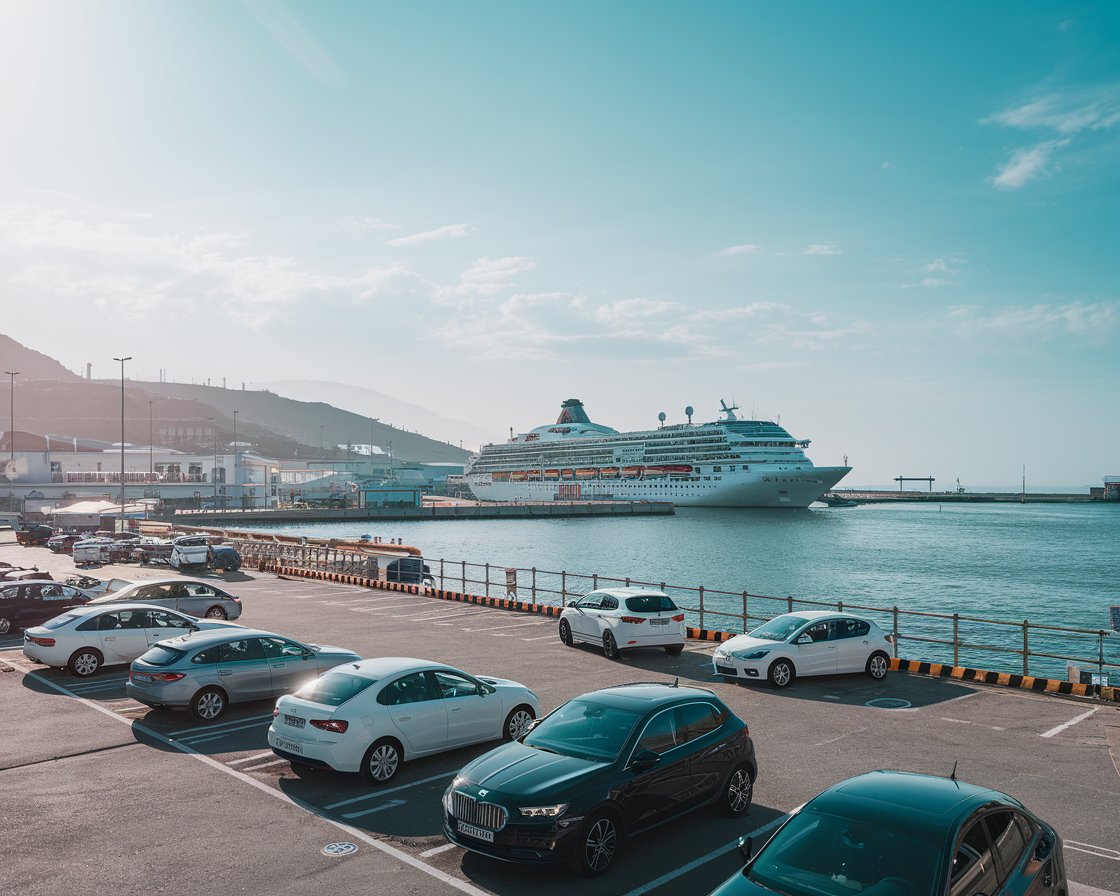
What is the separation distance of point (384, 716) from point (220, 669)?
4.59 metres

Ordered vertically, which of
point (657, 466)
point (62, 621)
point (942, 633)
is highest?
point (657, 466)

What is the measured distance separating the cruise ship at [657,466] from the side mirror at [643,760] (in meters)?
133

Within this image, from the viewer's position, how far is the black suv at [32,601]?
23.0m

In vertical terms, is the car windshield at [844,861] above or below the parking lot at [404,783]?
above

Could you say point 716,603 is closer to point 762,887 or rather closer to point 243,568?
point 243,568

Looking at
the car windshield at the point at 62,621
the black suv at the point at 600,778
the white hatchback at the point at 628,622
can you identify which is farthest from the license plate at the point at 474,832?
the car windshield at the point at 62,621

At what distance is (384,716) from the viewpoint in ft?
36.2

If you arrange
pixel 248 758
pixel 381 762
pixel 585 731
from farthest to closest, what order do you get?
1. pixel 248 758
2. pixel 381 762
3. pixel 585 731

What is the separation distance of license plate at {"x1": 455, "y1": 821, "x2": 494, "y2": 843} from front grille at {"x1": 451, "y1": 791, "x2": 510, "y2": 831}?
0.03m

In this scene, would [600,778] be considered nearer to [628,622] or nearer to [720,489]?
[628,622]

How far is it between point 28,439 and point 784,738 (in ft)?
471

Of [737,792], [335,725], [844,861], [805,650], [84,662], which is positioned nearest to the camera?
[844,861]

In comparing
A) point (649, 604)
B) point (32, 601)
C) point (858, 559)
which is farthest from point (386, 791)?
point (858, 559)

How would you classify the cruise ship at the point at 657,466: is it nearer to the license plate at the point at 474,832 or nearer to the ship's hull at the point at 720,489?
the ship's hull at the point at 720,489
